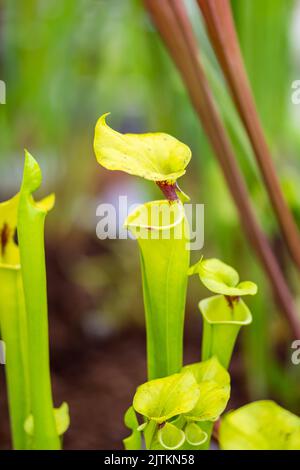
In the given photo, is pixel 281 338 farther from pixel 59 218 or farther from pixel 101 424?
pixel 59 218

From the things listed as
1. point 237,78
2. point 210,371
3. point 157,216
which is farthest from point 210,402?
point 237,78

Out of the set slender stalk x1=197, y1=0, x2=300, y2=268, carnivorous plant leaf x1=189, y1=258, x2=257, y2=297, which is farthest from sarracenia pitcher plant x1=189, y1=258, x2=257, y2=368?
slender stalk x1=197, y1=0, x2=300, y2=268

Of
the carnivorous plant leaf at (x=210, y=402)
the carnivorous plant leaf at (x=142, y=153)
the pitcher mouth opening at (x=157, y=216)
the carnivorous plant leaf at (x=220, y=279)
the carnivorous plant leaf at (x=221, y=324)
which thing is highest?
the carnivorous plant leaf at (x=142, y=153)

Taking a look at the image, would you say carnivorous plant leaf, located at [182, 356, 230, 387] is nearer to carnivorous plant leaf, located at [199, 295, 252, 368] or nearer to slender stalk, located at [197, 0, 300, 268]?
carnivorous plant leaf, located at [199, 295, 252, 368]

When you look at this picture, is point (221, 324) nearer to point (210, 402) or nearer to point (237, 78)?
point (210, 402)

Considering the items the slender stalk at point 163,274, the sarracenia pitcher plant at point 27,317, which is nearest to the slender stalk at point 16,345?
the sarracenia pitcher plant at point 27,317

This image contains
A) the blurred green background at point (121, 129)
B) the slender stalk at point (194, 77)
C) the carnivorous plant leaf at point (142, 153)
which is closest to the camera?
the carnivorous plant leaf at point (142, 153)

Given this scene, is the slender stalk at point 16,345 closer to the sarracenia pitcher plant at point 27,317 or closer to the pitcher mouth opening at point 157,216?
the sarracenia pitcher plant at point 27,317
